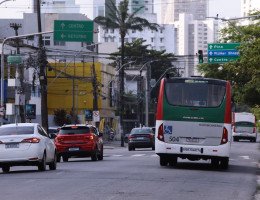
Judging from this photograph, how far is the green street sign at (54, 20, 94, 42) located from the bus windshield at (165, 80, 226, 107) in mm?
15206

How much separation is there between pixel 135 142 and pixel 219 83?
26567 millimetres

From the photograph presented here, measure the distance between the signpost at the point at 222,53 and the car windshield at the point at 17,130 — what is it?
30.7 m

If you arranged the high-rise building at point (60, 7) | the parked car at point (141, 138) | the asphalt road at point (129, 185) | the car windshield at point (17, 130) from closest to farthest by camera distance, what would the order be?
the asphalt road at point (129, 185)
the car windshield at point (17, 130)
the parked car at point (141, 138)
the high-rise building at point (60, 7)

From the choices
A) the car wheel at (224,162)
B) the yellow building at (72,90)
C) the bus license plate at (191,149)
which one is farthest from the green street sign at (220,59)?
the yellow building at (72,90)

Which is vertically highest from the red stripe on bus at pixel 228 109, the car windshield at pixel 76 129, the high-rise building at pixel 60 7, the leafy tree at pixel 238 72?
the high-rise building at pixel 60 7

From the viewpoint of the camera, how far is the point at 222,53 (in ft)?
190

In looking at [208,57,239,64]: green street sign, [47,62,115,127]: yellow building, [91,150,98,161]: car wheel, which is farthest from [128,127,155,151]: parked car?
[47,62,115,127]: yellow building

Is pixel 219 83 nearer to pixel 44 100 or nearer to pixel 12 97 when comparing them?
pixel 44 100

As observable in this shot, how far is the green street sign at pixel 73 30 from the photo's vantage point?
4481cm

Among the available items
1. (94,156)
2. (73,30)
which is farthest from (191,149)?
(73,30)

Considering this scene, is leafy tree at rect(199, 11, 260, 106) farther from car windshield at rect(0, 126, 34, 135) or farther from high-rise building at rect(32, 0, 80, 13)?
high-rise building at rect(32, 0, 80, 13)

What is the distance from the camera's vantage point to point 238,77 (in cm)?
6900

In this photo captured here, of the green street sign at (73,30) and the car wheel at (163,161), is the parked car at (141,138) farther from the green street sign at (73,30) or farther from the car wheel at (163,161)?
the car wheel at (163,161)

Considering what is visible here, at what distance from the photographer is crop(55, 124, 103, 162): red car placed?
123ft
